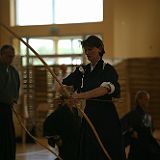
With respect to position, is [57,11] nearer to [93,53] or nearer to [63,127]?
[63,127]

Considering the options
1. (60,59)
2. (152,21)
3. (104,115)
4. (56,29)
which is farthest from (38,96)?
(104,115)

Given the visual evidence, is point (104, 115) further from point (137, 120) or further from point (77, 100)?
point (137, 120)

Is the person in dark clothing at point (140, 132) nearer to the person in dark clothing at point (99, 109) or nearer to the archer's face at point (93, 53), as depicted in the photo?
the person in dark clothing at point (99, 109)

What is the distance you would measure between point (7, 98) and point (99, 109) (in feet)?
4.49

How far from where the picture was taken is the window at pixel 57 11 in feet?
31.0

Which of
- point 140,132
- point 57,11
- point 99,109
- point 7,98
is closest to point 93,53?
point 99,109

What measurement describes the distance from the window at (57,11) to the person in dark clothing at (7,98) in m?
5.16

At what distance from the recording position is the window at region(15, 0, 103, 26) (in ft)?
31.0

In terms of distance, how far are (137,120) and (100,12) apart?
487 cm

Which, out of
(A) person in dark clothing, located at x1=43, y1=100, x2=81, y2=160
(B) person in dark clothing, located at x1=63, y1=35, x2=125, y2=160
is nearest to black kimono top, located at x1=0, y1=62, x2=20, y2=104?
(A) person in dark clothing, located at x1=43, y1=100, x2=81, y2=160

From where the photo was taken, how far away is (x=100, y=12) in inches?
366

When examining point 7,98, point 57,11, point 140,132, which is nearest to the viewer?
point 7,98

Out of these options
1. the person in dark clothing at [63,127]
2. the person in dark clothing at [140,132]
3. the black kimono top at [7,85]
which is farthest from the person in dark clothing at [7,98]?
the person in dark clothing at [140,132]

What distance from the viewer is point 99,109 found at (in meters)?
3.06
